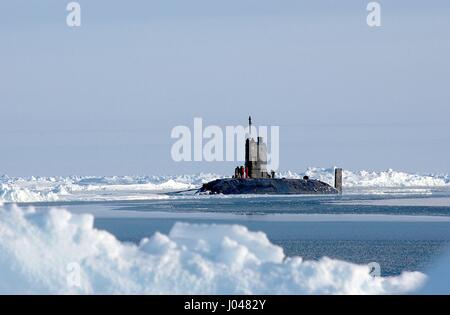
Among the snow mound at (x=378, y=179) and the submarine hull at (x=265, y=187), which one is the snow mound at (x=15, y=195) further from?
the snow mound at (x=378, y=179)

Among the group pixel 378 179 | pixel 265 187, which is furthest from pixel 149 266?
pixel 378 179

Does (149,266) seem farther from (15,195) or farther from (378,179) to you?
(378,179)

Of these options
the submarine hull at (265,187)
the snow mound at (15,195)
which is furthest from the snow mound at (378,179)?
the snow mound at (15,195)

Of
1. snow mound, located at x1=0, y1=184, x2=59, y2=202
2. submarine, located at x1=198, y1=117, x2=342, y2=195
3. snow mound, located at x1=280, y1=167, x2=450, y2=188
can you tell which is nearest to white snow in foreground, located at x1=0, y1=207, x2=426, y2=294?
snow mound, located at x1=0, y1=184, x2=59, y2=202

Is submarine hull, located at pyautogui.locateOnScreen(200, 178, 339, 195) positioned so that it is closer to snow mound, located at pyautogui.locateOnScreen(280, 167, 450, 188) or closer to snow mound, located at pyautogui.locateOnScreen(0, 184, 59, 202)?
snow mound, located at pyautogui.locateOnScreen(0, 184, 59, 202)

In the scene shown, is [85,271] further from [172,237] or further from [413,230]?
[413,230]
